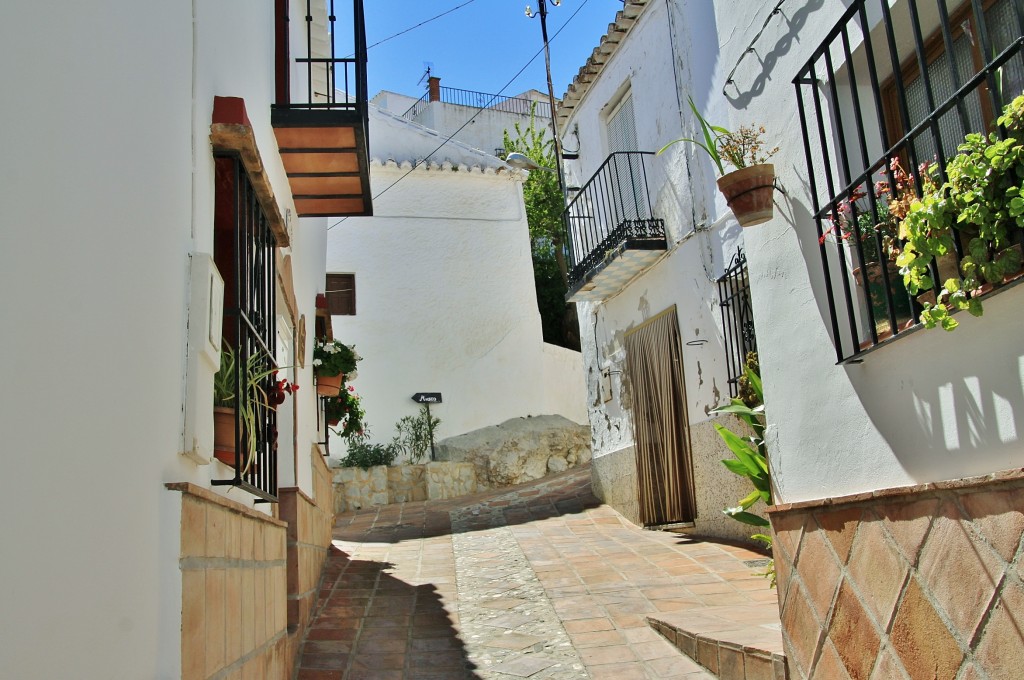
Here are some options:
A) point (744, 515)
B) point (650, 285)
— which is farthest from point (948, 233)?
point (650, 285)

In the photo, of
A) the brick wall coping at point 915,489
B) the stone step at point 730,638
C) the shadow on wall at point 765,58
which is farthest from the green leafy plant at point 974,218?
the stone step at point 730,638

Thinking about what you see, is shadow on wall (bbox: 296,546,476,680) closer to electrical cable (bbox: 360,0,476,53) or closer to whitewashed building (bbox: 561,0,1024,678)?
whitewashed building (bbox: 561,0,1024,678)

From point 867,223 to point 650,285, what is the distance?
6.26m

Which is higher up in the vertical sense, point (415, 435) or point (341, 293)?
point (341, 293)

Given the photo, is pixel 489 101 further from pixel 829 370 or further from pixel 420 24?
pixel 829 370

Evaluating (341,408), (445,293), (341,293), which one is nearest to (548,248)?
(445,293)

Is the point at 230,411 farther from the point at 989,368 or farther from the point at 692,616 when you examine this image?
the point at 692,616

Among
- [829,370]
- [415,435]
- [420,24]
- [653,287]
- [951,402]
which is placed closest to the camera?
[951,402]

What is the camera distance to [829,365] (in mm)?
3906

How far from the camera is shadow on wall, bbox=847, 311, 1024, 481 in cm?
280

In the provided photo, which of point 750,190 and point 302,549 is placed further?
point 302,549

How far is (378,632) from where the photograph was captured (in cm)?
572

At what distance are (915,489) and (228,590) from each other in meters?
2.38

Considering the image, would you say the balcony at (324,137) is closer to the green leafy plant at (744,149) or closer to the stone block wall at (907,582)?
the green leafy plant at (744,149)
